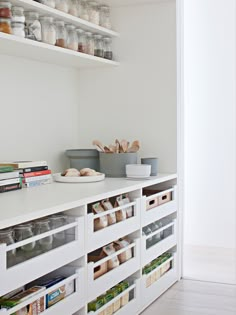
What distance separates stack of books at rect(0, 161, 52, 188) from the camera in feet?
9.32

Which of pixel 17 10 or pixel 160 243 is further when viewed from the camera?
pixel 160 243

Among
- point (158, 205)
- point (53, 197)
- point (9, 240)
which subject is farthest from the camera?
point (158, 205)

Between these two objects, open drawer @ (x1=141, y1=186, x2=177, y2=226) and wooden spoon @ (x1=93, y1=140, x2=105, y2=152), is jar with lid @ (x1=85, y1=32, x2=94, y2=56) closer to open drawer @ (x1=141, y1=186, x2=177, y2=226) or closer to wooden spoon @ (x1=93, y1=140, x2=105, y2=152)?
wooden spoon @ (x1=93, y1=140, x2=105, y2=152)

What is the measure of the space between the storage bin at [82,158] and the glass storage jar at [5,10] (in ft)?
3.69

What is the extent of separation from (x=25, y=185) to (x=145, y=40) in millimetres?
1386

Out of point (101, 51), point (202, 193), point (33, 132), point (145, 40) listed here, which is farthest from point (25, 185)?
point (202, 193)

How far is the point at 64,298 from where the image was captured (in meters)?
2.28

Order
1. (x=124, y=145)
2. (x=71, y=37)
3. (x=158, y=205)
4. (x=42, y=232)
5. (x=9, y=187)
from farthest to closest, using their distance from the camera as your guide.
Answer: (x=124, y=145), (x=158, y=205), (x=71, y=37), (x=9, y=187), (x=42, y=232)

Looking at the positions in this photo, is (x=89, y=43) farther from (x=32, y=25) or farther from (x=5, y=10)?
(x=5, y=10)

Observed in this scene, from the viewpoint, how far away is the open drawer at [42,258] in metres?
1.90

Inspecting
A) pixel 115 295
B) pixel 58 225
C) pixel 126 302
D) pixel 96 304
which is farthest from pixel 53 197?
pixel 126 302

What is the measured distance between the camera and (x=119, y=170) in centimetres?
342

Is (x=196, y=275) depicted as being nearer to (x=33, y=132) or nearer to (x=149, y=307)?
(x=149, y=307)

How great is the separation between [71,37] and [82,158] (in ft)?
2.50
